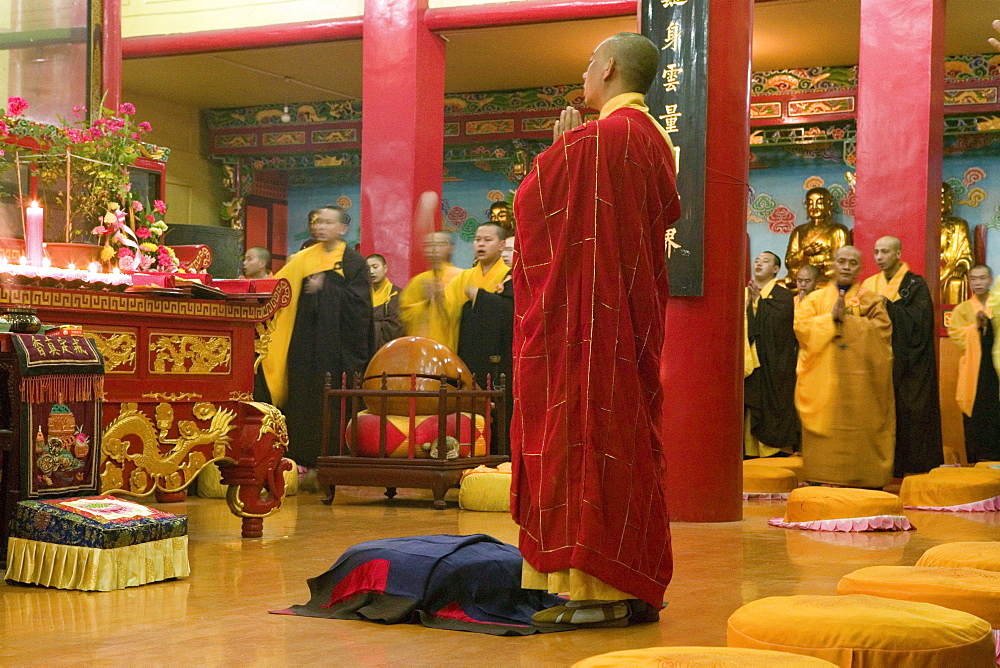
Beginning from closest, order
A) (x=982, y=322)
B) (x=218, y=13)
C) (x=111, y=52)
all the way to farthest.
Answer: (x=111, y=52), (x=982, y=322), (x=218, y=13)

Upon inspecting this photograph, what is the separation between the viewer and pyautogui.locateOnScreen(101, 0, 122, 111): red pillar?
6.99 meters

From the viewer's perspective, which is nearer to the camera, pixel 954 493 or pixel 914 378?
pixel 954 493

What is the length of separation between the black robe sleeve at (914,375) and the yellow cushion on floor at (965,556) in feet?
15.4

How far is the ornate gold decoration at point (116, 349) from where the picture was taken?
4559 mm

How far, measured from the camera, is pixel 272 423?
17.0ft

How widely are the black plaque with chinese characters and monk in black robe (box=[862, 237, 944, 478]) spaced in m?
2.52

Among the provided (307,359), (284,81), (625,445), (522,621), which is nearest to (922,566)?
(625,445)

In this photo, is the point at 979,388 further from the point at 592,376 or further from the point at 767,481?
the point at 592,376

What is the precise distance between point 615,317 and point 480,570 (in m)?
0.77

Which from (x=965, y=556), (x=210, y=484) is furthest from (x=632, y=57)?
(x=210, y=484)

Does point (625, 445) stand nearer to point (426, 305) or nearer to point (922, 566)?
point (922, 566)

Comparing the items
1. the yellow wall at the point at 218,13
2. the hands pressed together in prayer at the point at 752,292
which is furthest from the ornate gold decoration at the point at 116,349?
the yellow wall at the point at 218,13

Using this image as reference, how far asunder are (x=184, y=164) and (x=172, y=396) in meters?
10.2

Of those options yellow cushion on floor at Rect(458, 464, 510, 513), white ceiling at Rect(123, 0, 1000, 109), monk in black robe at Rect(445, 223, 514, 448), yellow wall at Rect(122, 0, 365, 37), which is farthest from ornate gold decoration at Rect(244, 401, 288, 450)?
yellow wall at Rect(122, 0, 365, 37)
